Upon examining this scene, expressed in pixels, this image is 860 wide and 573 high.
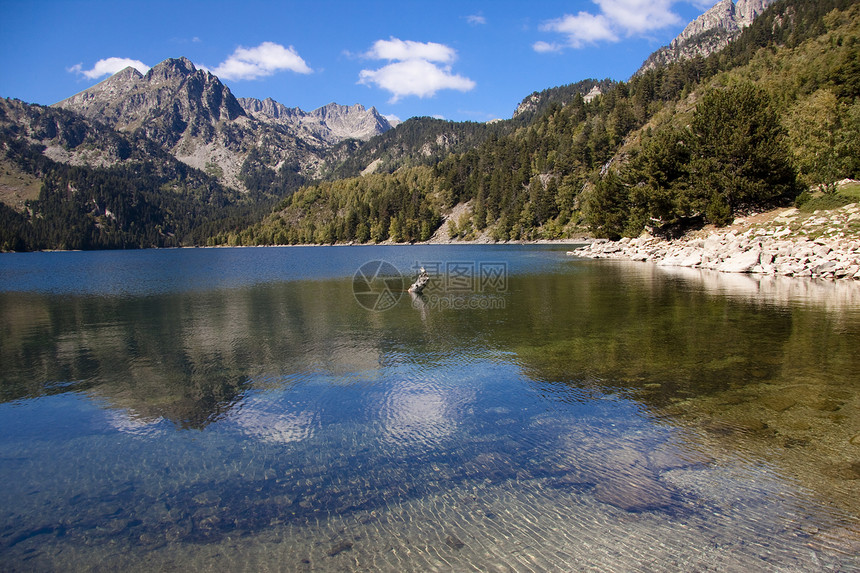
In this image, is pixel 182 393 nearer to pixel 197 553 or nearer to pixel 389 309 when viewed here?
pixel 197 553

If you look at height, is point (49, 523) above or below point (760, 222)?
below

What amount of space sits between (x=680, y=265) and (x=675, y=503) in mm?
57899

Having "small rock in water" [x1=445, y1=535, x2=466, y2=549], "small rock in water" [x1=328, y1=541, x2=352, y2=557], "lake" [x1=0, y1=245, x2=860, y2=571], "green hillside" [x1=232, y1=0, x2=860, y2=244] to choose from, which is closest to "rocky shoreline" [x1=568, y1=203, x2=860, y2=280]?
"green hillside" [x1=232, y1=0, x2=860, y2=244]

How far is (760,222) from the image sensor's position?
5541 cm

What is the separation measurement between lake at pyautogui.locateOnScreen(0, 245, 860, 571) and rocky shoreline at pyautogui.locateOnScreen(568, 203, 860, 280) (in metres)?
20.0

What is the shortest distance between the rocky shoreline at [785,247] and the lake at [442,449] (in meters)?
20.0

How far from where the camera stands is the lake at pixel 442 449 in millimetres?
7367

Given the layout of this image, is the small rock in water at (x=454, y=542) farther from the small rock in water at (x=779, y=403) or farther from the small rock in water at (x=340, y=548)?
the small rock in water at (x=779, y=403)

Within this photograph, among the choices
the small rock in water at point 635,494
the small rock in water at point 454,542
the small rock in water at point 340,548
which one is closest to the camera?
the small rock in water at point 340,548

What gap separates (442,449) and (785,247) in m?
49.2

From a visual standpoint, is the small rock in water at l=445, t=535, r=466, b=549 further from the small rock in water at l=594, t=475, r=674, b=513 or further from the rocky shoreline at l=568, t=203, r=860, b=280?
the rocky shoreline at l=568, t=203, r=860, b=280


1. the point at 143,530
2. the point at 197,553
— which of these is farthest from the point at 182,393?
the point at 197,553

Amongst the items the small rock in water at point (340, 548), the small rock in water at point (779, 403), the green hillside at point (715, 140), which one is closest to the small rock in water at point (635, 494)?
the small rock in water at point (340, 548)

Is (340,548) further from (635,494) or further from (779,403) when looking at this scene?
(779,403)
